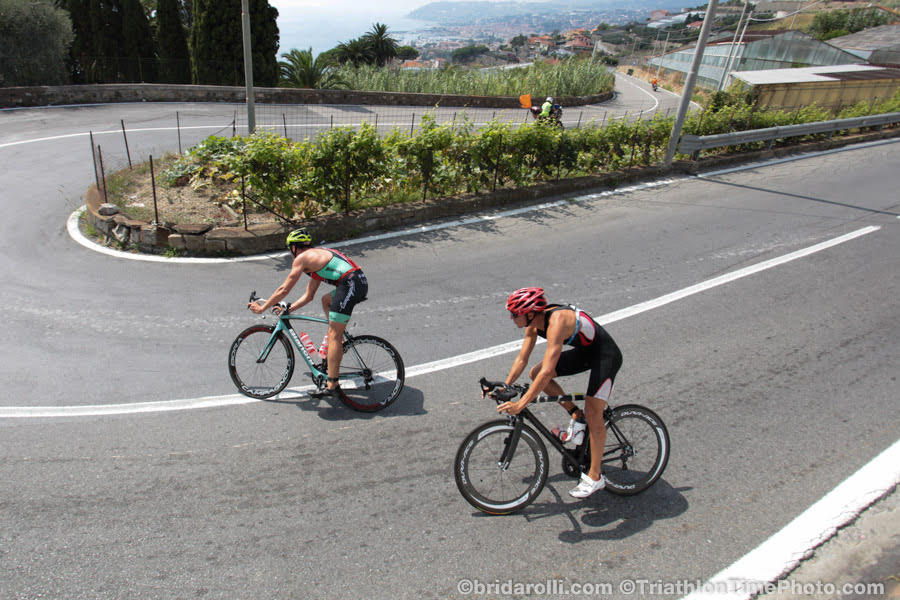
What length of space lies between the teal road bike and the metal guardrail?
1233 cm

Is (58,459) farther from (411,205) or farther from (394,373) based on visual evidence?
(411,205)

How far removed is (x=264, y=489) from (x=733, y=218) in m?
10.9

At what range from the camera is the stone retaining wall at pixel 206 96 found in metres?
20.3

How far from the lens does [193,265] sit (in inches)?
344

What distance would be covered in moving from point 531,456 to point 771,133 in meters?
16.1

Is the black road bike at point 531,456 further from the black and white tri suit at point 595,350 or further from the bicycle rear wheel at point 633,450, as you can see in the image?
the black and white tri suit at point 595,350

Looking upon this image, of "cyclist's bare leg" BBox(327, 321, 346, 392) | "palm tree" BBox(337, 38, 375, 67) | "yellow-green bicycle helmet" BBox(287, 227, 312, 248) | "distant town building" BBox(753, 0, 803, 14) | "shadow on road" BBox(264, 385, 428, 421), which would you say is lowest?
"shadow on road" BBox(264, 385, 428, 421)

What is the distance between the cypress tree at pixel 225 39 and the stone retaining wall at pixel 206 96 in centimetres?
264

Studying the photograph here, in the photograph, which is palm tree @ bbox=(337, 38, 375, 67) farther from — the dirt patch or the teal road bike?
the teal road bike

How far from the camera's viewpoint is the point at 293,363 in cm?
598

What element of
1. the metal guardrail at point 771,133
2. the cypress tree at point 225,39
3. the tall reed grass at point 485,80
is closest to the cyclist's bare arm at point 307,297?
the metal guardrail at point 771,133

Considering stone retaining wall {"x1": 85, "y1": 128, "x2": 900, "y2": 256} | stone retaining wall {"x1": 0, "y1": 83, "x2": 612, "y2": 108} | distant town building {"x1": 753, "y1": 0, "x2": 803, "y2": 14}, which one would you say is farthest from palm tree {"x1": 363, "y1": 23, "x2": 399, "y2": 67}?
distant town building {"x1": 753, "y1": 0, "x2": 803, "y2": 14}

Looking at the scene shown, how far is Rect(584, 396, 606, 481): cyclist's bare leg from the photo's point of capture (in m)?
4.43

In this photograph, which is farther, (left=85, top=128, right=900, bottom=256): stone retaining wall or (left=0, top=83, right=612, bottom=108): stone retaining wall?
(left=0, top=83, right=612, bottom=108): stone retaining wall
